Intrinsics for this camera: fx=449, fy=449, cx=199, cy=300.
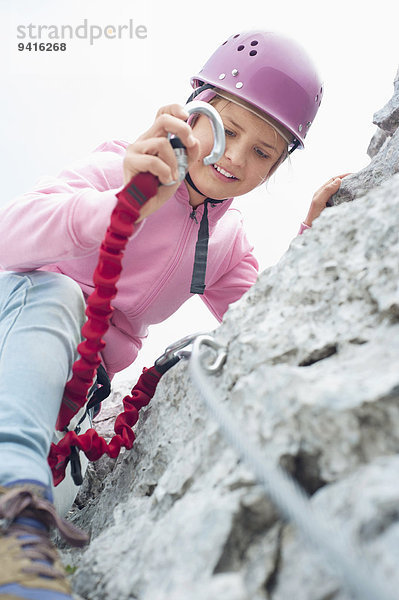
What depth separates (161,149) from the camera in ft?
3.82

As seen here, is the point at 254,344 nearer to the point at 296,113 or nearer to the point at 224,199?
the point at 224,199

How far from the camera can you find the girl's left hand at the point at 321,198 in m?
1.98

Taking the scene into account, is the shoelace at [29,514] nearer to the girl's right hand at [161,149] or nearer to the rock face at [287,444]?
the rock face at [287,444]

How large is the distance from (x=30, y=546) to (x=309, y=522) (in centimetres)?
58

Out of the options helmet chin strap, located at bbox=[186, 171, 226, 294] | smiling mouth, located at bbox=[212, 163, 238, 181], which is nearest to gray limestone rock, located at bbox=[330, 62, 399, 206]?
smiling mouth, located at bbox=[212, 163, 238, 181]

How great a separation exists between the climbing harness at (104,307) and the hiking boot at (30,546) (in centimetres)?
37

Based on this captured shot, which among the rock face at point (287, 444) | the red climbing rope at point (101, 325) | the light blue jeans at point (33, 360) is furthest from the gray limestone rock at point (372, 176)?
the light blue jeans at point (33, 360)

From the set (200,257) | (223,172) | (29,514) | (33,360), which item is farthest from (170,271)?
(29,514)

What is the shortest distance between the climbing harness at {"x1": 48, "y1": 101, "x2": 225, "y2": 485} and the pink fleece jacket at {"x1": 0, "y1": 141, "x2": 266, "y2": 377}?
115 mm

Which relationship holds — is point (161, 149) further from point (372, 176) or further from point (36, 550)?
point (372, 176)

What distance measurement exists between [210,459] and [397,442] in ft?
1.26

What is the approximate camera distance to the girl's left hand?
1981 millimetres

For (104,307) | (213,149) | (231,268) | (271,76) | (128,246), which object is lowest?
(231,268)

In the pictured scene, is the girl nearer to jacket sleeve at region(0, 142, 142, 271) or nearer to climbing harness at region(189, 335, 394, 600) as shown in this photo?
jacket sleeve at region(0, 142, 142, 271)
